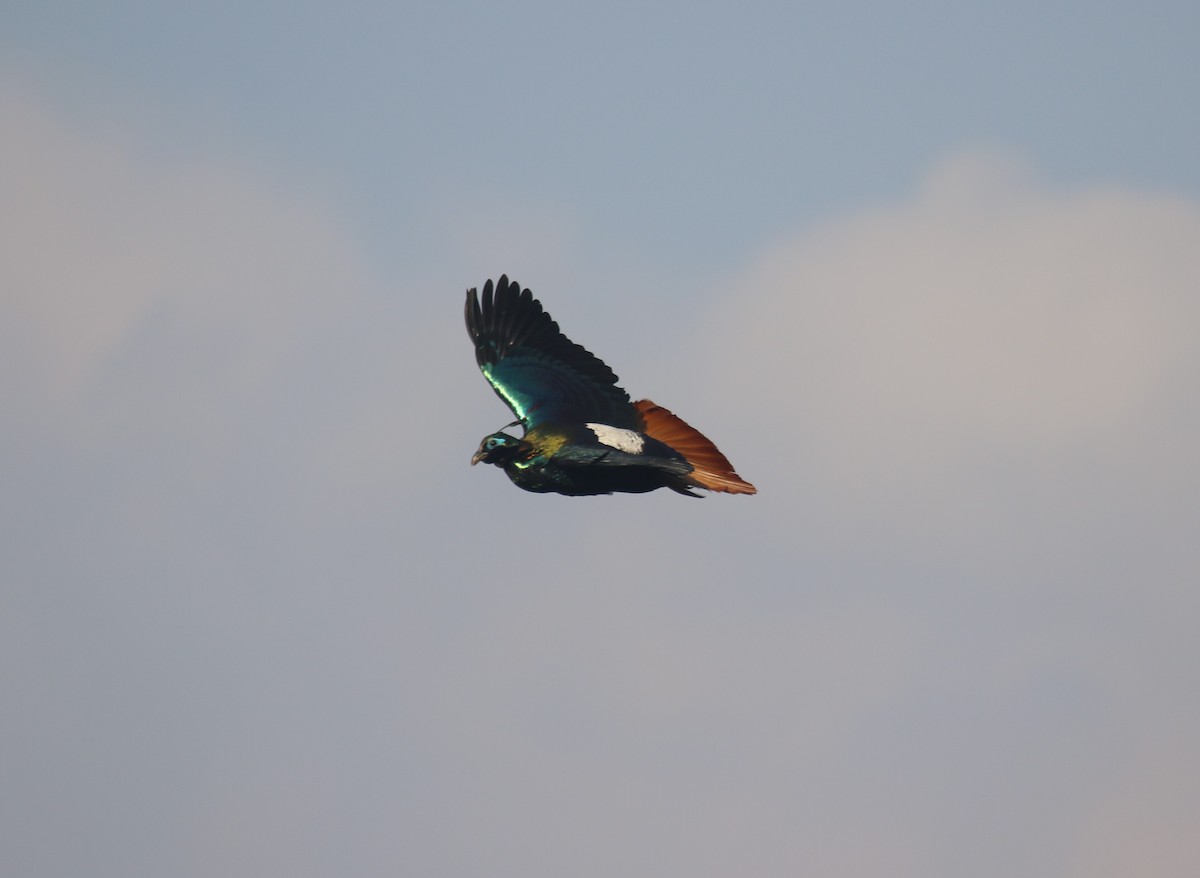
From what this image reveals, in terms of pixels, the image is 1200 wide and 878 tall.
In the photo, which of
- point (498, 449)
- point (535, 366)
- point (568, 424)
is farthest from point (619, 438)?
point (535, 366)

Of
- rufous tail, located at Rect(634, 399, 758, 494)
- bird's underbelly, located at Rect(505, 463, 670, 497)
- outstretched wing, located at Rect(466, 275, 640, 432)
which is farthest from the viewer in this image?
outstretched wing, located at Rect(466, 275, 640, 432)

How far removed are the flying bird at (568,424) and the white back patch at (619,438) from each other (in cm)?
1

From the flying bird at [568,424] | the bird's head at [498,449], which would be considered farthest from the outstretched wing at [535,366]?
the bird's head at [498,449]

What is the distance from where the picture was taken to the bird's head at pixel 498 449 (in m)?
20.2

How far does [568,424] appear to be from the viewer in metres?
21.3

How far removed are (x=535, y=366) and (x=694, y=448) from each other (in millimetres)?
2850

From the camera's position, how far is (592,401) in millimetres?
22172

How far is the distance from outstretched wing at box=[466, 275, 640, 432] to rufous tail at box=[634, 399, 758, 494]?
263 millimetres

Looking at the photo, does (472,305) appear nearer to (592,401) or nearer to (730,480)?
(592,401)

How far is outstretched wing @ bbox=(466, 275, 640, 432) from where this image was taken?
72.2 feet

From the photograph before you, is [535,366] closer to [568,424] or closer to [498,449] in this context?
[568,424]

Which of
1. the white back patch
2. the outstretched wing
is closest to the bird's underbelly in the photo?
the white back patch

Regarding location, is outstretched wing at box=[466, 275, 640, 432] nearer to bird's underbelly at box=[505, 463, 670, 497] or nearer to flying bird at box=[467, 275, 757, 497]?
flying bird at box=[467, 275, 757, 497]

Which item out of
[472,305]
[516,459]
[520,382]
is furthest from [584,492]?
[472,305]
